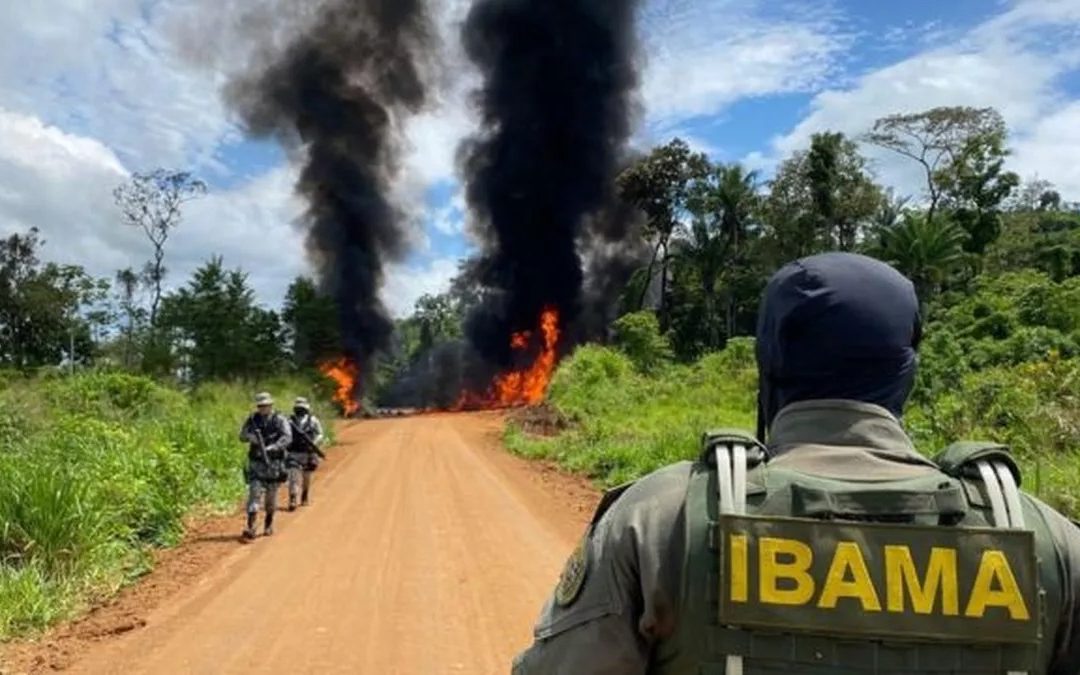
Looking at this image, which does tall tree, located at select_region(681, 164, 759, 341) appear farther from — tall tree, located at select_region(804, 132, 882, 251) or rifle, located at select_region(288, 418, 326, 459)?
rifle, located at select_region(288, 418, 326, 459)

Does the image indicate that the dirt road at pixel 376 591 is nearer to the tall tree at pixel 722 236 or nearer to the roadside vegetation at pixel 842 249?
the roadside vegetation at pixel 842 249

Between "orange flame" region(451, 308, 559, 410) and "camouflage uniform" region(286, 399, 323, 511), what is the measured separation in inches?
1211

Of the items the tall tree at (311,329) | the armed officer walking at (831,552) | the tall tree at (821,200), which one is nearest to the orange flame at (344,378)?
the tall tree at (311,329)

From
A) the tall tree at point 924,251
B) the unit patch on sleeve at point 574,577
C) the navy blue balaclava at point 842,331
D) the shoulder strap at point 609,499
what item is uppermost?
the tall tree at point 924,251

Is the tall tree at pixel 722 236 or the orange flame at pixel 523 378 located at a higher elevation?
the tall tree at pixel 722 236

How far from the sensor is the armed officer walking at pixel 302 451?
13727 millimetres

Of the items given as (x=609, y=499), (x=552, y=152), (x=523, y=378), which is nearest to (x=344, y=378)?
(x=523, y=378)

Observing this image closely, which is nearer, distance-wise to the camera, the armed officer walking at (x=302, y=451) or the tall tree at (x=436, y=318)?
the armed officer walking at (x=302, y=451)

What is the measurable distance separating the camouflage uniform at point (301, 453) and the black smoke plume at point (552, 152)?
3534 centimetres

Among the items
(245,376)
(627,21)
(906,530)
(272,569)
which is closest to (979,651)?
(906,530)

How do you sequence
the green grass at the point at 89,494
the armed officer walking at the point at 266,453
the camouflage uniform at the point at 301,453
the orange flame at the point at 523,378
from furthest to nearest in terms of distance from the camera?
the orange flame at the point at 523,378 → the camouflage uniform at the point at 301,453 → the armed officer walking at the point at 266,453 → the green grass at the point at 89,494

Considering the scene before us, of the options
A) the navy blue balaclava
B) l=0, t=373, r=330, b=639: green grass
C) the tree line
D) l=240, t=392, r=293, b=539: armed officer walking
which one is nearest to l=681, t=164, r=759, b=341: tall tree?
the tree line

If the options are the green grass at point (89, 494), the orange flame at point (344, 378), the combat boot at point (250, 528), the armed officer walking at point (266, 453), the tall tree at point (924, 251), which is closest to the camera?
the green grass at point (89, 494)

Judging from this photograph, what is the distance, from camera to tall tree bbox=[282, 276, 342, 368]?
1789 inches
